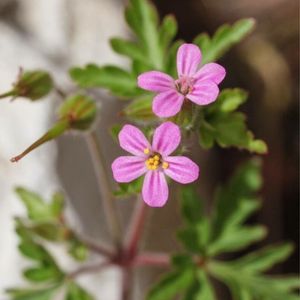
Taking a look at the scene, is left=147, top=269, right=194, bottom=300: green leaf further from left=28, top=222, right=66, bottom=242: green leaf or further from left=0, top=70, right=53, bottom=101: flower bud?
left=0, top=70, right=53, bottom=101: flower bud

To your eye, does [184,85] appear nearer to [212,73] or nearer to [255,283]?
[212,73]

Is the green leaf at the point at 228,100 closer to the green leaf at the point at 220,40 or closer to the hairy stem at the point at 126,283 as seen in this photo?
the green leaf at the point at 220,40

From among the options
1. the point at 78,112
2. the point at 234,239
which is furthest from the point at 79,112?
the point at 234,239

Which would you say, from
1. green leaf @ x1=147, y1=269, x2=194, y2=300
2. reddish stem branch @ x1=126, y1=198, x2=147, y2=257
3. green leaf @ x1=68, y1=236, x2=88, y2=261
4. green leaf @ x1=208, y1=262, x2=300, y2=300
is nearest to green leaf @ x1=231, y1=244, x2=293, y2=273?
green leaf @ x1=208, y1=262, x2=300, y2=300

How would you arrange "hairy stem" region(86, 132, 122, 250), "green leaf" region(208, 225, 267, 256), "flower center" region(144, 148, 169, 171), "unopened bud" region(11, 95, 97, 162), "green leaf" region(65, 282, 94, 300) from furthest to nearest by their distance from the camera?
1. "green leaf" region(208, 225, 267, 256)
2. "green leaf" region(65, 282, 94, 300)
3. "hairy stem" region(86, 132, 122, 250)
4. "unopened bud" region(11, 95, 97, 162)
5. "flower center" region(144, 148, 169, 171)

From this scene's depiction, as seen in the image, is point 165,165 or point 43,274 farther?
point 43,274

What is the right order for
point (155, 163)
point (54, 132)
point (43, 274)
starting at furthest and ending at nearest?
point (43, 274)
point (54, 132)
point (155, 163)
